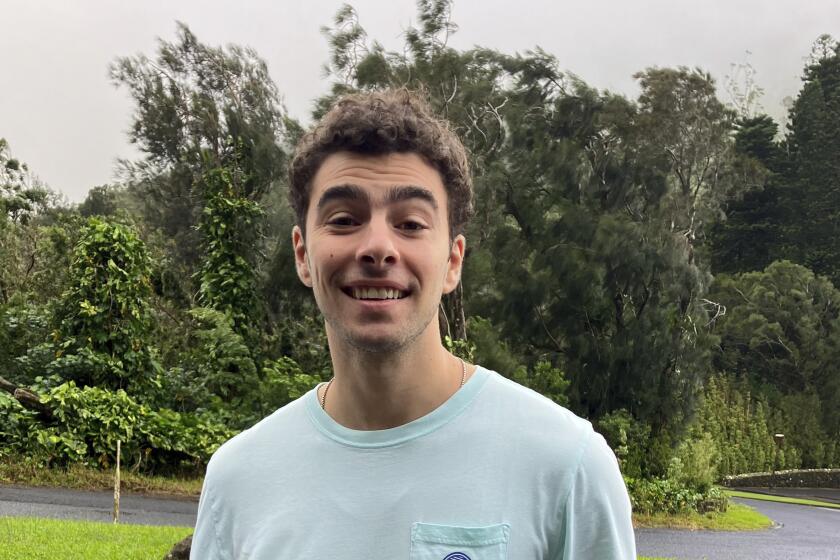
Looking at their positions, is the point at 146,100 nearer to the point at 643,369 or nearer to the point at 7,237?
the point at 7,237

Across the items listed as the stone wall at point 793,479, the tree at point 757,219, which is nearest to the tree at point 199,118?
the stone wall at point 793,479

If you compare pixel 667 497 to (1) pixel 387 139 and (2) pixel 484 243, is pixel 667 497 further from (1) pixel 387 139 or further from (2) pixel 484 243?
(1) pixel 387 139

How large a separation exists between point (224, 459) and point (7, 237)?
26399mm

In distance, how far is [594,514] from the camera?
4.69 ft

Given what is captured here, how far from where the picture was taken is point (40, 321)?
736 inches

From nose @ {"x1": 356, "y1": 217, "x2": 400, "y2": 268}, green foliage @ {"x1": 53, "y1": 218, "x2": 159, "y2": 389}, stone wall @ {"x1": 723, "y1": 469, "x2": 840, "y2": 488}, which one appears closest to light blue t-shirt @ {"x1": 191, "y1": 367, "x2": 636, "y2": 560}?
nose @ {"x1": 356, "y1": 217, "x2": 400, "y2": 268}

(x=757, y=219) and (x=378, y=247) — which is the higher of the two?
(x=757, y=219)

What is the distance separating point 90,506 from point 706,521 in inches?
487

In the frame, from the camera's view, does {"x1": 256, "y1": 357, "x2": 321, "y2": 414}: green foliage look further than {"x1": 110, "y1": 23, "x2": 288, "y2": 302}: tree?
No

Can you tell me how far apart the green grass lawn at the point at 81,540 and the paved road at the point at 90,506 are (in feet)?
3.75

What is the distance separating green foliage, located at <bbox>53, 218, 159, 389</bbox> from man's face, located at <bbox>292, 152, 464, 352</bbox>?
52.1 ft

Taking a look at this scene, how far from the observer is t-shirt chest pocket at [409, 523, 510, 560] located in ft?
4.60

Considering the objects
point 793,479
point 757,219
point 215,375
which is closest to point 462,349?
point 215,375

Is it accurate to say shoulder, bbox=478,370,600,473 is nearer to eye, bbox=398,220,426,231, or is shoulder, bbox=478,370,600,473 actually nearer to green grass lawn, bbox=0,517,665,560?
eye, bbox=398,220,426,231
